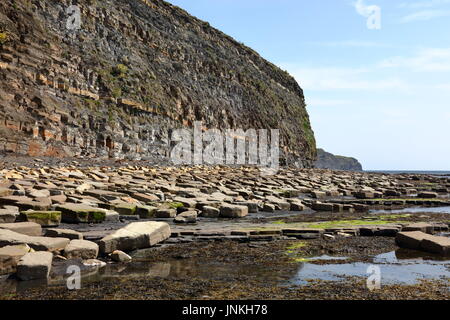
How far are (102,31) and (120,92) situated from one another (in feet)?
20.7

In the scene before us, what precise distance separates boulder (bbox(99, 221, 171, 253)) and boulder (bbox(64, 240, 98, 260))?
302 millimetres

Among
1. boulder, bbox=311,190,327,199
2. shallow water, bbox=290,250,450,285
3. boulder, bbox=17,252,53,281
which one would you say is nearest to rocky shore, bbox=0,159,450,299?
boulder, bbox=17,252,53,281

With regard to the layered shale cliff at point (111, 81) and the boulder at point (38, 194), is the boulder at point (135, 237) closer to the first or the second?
the boulder at point (38, 194)

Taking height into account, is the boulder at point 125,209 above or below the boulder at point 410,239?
above

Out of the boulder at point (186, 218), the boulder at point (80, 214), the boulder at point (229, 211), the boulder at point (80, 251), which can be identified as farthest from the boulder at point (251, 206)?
the boulder at point (80, 251)

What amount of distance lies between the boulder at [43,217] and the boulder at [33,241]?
1696 millimetres

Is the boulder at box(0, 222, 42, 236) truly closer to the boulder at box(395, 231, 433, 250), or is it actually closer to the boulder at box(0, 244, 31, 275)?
the boulder at box(0, 244, 31, 275)

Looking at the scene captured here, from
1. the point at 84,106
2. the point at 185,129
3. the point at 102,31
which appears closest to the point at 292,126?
the point at 185,129

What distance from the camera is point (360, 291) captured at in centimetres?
483

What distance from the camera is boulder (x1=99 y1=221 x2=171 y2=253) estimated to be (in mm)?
6582

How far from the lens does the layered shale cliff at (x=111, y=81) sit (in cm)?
2303

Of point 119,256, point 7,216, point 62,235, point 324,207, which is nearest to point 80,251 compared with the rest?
point 119,256

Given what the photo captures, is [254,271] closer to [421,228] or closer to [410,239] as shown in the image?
[410,239]
